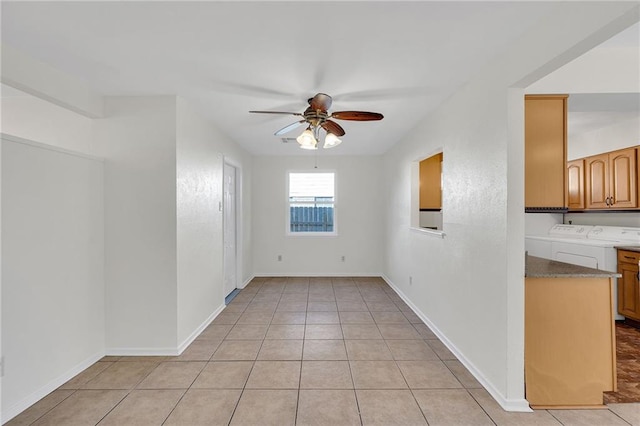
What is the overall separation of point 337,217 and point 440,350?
3384 mm

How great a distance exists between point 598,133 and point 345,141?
3661mm

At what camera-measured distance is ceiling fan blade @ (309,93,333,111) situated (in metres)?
2.34

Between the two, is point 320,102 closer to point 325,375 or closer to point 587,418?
point 325,375

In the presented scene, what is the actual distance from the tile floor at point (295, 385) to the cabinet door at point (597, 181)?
3.02 metres

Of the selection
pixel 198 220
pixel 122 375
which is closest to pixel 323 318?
pixel 198 220

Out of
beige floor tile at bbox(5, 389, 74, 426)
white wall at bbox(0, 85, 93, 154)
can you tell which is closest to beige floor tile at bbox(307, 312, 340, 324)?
beige floor tile at bbox(5, 389, 74, 426)

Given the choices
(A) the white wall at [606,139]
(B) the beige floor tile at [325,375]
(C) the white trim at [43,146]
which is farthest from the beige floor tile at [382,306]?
(A) the white wall at [606,139]

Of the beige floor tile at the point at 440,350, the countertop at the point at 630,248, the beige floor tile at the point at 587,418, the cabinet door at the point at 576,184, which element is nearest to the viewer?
the beige floor tile at the point at 587,418

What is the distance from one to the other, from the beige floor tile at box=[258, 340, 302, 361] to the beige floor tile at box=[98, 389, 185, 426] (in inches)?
29.7

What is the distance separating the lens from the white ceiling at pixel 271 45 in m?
1.51

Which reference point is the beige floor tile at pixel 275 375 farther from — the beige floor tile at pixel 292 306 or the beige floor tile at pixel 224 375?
the beige floor tile at pixel 292 306

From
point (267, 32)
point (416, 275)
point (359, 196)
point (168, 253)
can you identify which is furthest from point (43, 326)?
point (359, 196)

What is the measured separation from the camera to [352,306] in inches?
155

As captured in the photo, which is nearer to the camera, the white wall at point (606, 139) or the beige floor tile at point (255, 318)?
the beige floor tile at point (255, 318)
